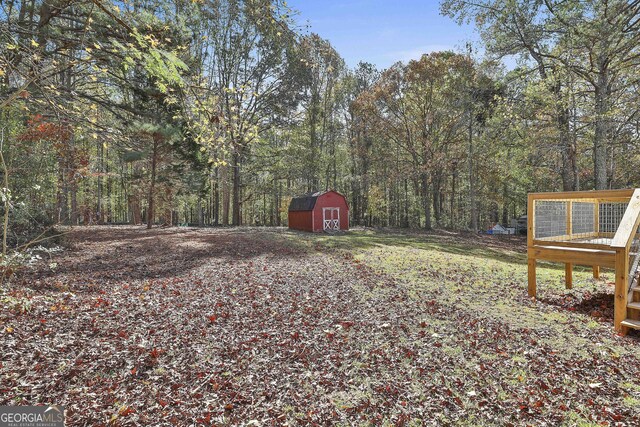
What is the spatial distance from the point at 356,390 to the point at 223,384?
1357mm

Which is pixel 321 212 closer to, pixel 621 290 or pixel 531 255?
pixel 531 255

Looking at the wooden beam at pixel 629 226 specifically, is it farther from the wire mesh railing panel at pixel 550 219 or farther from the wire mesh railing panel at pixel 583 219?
the wire mesh railing panel at pixel 583 219

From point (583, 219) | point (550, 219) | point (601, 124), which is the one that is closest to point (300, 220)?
point (601, 124)

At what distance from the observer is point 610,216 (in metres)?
7.66

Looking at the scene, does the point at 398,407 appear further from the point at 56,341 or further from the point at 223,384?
the point at 56,341

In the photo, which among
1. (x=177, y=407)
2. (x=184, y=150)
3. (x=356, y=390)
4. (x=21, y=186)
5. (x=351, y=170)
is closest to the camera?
(x=177, y=407)

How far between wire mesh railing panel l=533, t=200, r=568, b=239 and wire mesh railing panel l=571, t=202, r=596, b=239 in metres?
0.31

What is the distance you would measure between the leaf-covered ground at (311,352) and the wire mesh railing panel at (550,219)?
1.23 m

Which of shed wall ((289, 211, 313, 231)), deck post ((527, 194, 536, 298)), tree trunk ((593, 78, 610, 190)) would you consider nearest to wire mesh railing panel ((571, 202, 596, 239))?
deck post ((527, 194, 536, 298))

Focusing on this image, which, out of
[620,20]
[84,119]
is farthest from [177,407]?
[620,20]

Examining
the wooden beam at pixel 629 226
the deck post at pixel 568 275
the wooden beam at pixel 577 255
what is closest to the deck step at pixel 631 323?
the wooden beam at pixel 577 255

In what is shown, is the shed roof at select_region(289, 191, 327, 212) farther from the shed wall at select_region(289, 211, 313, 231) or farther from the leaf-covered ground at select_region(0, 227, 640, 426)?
the leaf-covered ground at select_region(0, 227, 640, 426)

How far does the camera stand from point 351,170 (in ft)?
102

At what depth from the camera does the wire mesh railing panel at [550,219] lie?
20.7 ft
